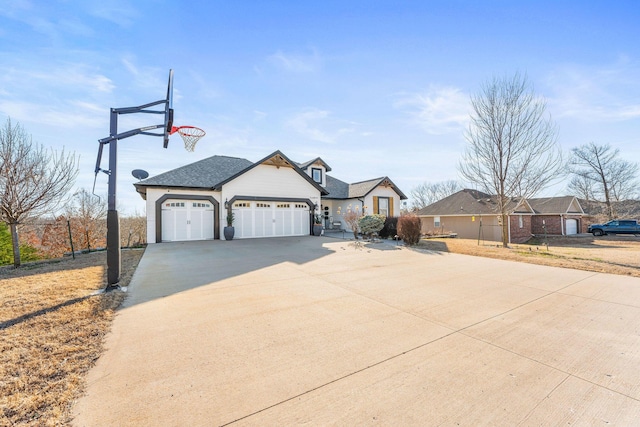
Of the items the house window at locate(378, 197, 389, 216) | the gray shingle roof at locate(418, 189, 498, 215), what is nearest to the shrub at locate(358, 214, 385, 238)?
the house window at locate(378, 197, 389, 216)

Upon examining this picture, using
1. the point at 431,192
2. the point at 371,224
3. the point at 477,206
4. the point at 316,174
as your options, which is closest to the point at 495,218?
the point at 477,206

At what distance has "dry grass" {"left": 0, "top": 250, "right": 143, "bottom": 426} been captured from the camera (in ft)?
7.60

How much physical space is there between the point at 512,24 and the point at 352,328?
11.3 meters

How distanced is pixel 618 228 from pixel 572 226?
3.26 m

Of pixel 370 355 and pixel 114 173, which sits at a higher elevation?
pixel 114 173

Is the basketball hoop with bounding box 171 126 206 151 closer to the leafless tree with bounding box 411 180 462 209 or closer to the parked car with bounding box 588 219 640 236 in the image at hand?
the parked car with bounding box 588 219 640 236

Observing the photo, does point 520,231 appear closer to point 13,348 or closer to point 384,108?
point 384,108

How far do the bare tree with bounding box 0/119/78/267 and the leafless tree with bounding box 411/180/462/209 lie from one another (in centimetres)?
4746

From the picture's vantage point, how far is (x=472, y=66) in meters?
10.5

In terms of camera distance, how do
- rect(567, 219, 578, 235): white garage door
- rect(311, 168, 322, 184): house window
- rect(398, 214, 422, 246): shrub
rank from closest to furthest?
rect(398, 214, 422, 246): shrub
rect(311, 168, 322, 184): house window
rect(567, 219, 578, 235): white garage door

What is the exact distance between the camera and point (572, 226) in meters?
28.3

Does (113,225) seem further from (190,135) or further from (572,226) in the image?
(572,226)

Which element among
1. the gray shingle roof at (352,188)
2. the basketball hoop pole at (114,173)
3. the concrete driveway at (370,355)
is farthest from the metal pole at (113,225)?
the gray shingle roof at (352,188)

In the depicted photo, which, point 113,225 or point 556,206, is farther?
point 556,206
